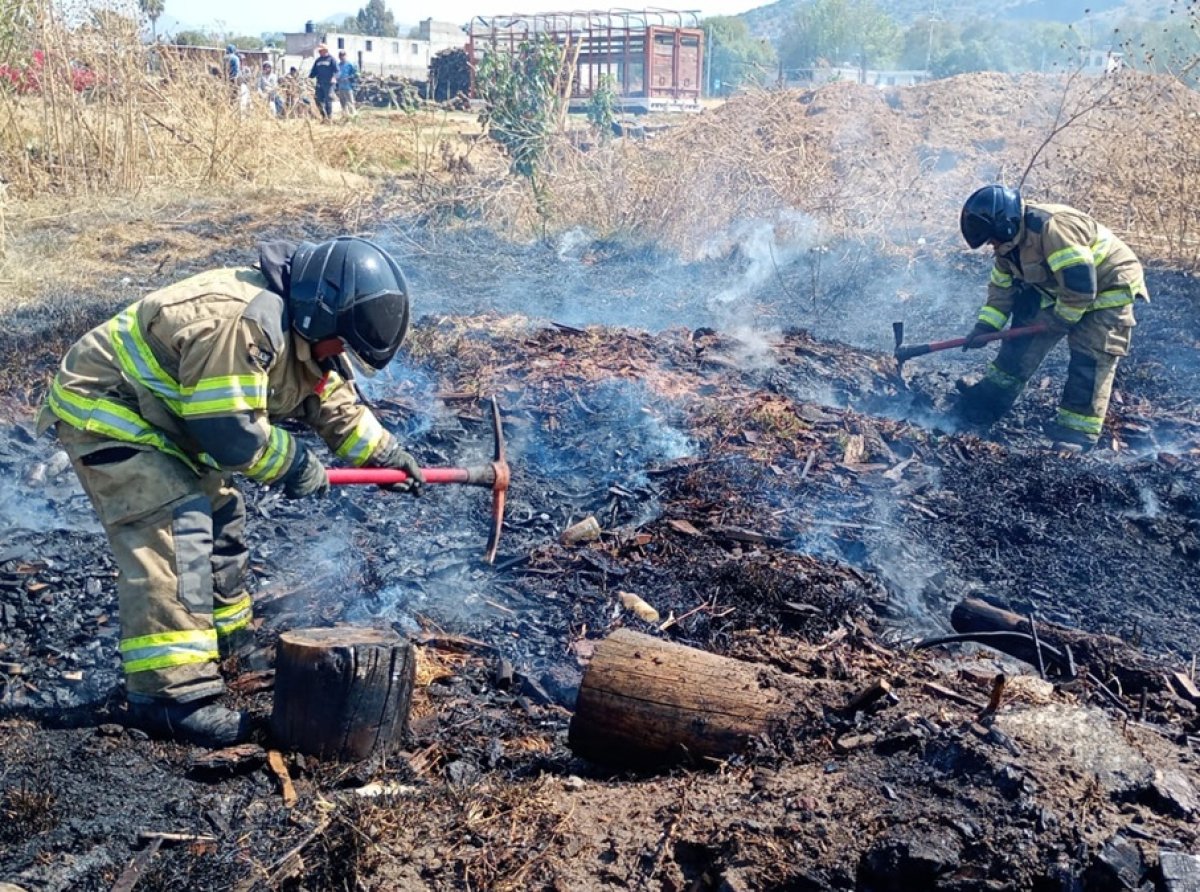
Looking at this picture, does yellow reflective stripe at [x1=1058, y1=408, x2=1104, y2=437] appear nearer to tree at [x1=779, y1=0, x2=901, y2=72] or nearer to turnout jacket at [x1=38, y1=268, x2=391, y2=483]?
turnout jacket at [x1=38, y1=268, x2=391, y2=483]

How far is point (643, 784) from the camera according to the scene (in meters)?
3.29

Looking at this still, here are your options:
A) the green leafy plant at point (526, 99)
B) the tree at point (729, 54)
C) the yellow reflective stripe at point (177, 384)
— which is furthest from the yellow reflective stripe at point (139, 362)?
the tree at point (729, 54)

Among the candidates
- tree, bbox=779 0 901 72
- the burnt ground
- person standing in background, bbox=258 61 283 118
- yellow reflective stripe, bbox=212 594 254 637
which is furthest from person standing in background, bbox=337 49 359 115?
tree, bbox=779 0 901 72

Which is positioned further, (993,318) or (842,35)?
(842,35)

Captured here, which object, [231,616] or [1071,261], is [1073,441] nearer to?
[1071,261]

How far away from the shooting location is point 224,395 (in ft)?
11.3

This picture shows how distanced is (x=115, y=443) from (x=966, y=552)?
15.0ft

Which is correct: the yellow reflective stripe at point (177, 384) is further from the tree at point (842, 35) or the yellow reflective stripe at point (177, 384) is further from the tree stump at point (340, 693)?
the tree at point (842, 35)

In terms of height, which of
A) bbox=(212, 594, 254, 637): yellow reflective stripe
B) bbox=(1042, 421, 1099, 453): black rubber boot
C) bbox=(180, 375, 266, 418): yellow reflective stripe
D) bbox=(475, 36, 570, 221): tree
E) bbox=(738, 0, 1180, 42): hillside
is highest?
bbox=(738, 0, 1180, 42): hillside

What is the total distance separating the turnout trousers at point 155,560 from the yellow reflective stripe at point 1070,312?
251 inches

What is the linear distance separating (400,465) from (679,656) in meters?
1.49

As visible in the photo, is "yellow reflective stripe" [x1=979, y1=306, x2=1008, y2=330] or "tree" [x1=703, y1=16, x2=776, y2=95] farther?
"tree" [x1=703, y1=16, x2=776, y2=95]

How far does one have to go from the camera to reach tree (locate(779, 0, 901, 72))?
58.4 m

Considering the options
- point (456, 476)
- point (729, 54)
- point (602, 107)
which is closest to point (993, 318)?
point (456, 476)
